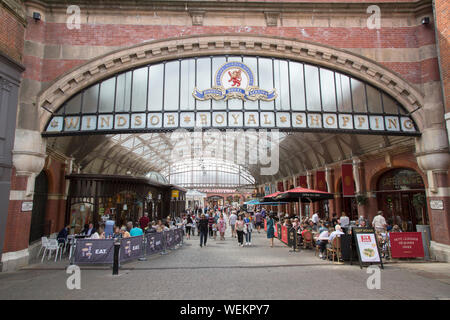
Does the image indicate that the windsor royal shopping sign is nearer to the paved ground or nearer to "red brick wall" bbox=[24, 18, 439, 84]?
"red brick wall" bbox=[24, 18, 439, 84]

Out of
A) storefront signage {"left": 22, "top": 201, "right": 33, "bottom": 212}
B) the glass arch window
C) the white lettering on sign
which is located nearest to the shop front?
storefront signage {"left": 22, "top": 201, "right": 33, "bottom": 212}

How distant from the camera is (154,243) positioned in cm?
1177

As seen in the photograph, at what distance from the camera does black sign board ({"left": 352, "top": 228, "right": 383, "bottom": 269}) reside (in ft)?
29.8

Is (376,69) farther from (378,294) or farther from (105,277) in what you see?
(105,277)

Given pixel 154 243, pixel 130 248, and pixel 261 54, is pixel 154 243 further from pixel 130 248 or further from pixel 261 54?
pixel 261 54

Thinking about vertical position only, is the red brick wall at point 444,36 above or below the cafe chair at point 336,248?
above

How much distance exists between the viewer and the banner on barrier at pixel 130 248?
957 centimetres

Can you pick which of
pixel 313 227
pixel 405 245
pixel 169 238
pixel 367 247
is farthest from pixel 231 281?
pixel 313 227

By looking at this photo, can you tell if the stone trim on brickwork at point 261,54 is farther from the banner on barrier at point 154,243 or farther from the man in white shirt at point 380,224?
the banner on barrier at point 154,243

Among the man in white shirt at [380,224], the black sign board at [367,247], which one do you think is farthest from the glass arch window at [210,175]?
the black sign board at [367,247]

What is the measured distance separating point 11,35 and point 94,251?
8741 mm

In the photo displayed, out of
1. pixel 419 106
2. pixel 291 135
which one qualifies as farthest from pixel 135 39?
pixel 291 135

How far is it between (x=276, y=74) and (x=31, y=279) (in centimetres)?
1157

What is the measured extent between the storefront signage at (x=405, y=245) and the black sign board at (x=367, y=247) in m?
1.89
